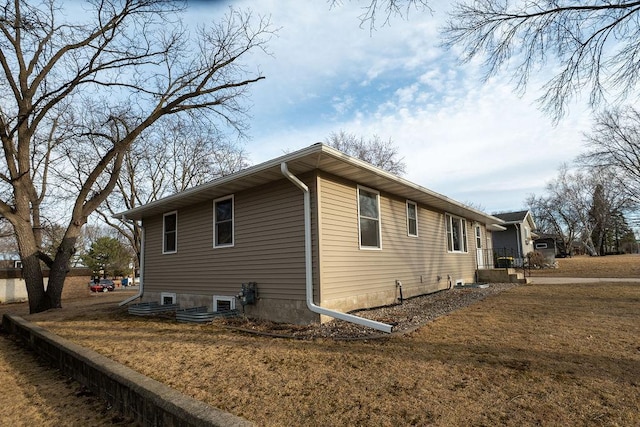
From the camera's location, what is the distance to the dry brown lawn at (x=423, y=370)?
2.85m

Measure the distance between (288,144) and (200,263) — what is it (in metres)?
16.8

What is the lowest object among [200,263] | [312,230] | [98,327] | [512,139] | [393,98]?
[98,327]

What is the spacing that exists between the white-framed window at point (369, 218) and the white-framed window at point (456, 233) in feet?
16.4

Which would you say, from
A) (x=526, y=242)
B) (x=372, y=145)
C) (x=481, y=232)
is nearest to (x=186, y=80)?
(x=481, y=232)

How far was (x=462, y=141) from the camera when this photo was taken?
1205 centimetres

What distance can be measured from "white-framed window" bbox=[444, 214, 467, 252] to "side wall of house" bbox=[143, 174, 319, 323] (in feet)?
23.9

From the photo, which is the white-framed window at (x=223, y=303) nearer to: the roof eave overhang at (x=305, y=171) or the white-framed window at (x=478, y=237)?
the roof eave overhang at (x=305, y=171)

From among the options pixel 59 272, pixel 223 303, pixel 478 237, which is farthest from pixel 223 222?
pixel 478 237

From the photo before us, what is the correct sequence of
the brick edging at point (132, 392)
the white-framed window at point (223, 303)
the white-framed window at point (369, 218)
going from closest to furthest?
the brick edging at point (132, 392)
the white-framed window at point (369, 218)
the white-framed window at point (223, 303)

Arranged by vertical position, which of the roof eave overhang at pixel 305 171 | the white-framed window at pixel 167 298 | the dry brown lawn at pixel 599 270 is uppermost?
the roof eave overhang at pixel 305 171

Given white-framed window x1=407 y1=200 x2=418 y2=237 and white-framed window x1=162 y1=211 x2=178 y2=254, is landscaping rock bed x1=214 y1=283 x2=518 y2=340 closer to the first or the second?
white-framed window x1=407 y1=200 x2=418 y2=237

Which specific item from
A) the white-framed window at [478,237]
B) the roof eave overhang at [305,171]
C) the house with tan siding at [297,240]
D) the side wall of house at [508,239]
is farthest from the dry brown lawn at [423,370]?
the side wall of house at [508,239]

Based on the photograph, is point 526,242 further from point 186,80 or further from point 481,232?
point 186,80

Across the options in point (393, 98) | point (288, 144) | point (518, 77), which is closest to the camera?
point (518, 77)
